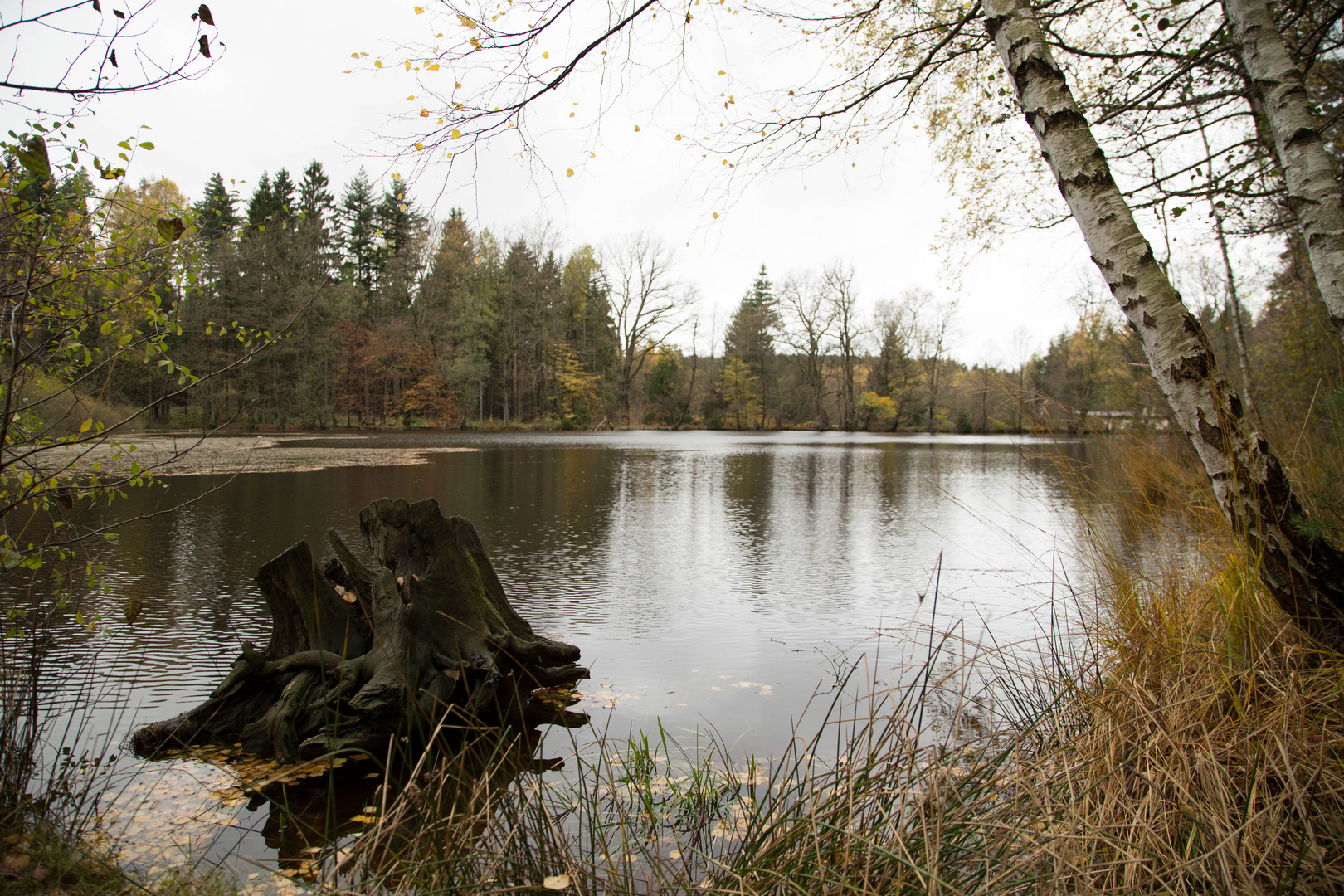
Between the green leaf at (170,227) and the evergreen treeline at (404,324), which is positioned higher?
the evergreen treeline at (404,324)

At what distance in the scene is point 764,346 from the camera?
5206cm

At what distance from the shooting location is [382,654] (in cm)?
361

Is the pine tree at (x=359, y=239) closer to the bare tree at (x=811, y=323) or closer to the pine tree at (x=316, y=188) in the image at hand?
the pine tree at (x=316, y=188)

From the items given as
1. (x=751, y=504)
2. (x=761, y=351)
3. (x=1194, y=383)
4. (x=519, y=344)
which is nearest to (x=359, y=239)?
(x=519, y=344)

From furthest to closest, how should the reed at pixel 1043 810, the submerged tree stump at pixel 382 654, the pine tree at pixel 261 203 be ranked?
the pine tree at pixel 261 203 < the submerged tree stump at pixel 382 654 < the reed at pixel 1043 810

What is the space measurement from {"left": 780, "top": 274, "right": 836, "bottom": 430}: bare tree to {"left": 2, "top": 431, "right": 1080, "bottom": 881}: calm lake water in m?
33.7

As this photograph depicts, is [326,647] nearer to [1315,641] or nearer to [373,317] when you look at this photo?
[1315,641]

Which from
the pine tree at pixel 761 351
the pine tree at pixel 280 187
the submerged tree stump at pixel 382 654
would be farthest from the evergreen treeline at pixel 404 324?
the submerged tree stump at pixel 382 654

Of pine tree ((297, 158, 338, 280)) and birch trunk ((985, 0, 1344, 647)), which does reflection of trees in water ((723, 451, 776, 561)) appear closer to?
birch trunk ((985, 0, 1344, 647))

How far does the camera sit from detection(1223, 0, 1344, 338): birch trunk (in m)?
2.59

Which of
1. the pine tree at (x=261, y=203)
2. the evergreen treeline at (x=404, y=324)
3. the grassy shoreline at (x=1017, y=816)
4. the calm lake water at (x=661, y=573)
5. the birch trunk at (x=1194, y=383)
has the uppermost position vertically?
the pine tree at (x=261, y=203)

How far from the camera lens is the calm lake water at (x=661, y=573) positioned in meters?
4.02

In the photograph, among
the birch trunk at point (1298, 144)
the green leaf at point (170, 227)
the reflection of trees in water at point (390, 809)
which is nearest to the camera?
the reflection of trees in water at point (390, 809)

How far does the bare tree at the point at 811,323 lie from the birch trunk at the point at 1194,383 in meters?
46.5
